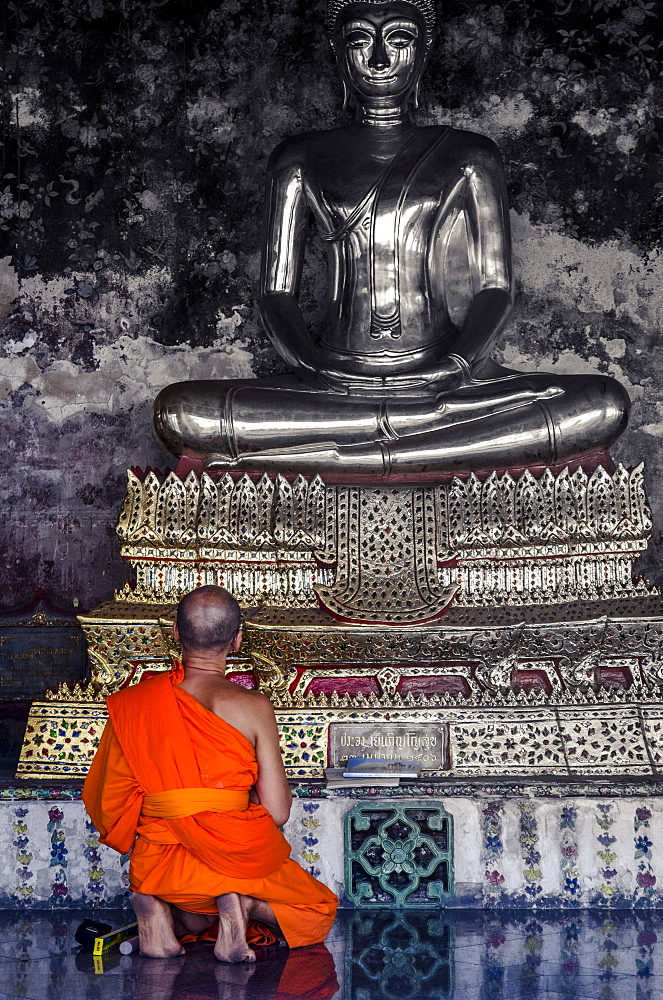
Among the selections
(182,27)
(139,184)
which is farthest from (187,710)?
(182,27)

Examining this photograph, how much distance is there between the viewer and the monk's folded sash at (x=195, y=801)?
2.89m

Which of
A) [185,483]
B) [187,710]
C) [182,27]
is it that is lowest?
[187,710]

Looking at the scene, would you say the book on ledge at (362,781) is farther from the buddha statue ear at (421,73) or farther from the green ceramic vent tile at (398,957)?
the buddha statue ear at (421,73)

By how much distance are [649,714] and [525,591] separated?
68 centimetres

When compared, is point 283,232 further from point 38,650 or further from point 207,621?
point 207,621

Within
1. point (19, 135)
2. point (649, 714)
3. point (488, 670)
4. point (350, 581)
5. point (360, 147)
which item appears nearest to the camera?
point (649, 714)

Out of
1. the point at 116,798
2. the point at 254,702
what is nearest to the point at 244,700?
the point at 254,702

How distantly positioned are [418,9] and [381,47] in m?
0.21

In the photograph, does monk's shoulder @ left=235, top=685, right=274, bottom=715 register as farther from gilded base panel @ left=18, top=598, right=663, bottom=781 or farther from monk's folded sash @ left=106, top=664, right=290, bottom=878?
gilded base panel @ left=18, top=598, right=663, bottom=781

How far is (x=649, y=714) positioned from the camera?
387cm

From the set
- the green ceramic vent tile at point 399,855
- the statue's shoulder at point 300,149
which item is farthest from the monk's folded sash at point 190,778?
the statue's shoulder at point 300,149

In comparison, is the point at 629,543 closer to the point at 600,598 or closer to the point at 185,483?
the point at 600,598

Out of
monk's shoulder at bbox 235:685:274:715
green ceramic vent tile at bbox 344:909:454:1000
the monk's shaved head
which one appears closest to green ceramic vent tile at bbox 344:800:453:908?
green ceramic vent tile at bbox 344:909:454:1000

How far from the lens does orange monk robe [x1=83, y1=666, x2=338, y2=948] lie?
2.90m
